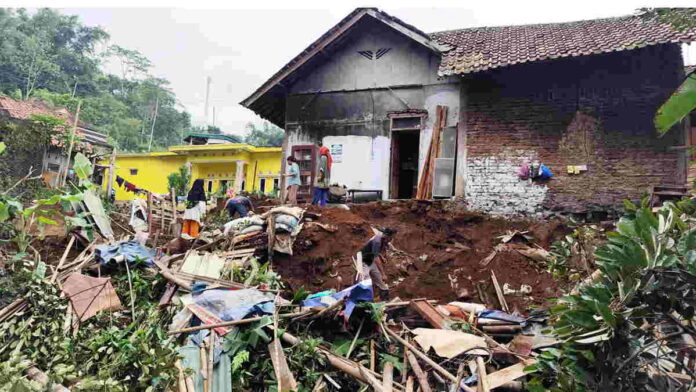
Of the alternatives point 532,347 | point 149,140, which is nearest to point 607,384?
point 532,347

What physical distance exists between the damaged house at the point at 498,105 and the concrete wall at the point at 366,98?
0.10 ft

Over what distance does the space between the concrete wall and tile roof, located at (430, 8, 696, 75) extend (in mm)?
973

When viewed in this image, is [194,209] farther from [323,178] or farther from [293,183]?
[323,178]

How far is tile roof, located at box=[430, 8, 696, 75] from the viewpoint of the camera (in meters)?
8.99

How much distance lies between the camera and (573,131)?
10.1m

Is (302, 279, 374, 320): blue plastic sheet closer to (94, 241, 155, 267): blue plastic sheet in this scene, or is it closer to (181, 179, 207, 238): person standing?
(94, 241, 155, 267): blue plastic sheet

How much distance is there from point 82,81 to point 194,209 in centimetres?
3361

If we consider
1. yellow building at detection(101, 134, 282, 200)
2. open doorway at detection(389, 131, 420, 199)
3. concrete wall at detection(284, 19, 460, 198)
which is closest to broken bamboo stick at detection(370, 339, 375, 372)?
concrete wall at detection(284, 19, 460, 198)

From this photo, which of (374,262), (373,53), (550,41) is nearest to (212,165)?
(373,53)

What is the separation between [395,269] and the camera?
8047 mm

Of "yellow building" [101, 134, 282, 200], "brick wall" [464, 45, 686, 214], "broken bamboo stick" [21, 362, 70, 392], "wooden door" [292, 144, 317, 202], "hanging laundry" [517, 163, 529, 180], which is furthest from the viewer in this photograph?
"yellow building" [101, 134, 282, 200]

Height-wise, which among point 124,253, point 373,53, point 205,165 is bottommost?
point 124,253

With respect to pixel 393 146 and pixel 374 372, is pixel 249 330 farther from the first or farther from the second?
pixel 393 146

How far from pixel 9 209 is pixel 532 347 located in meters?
6.66
